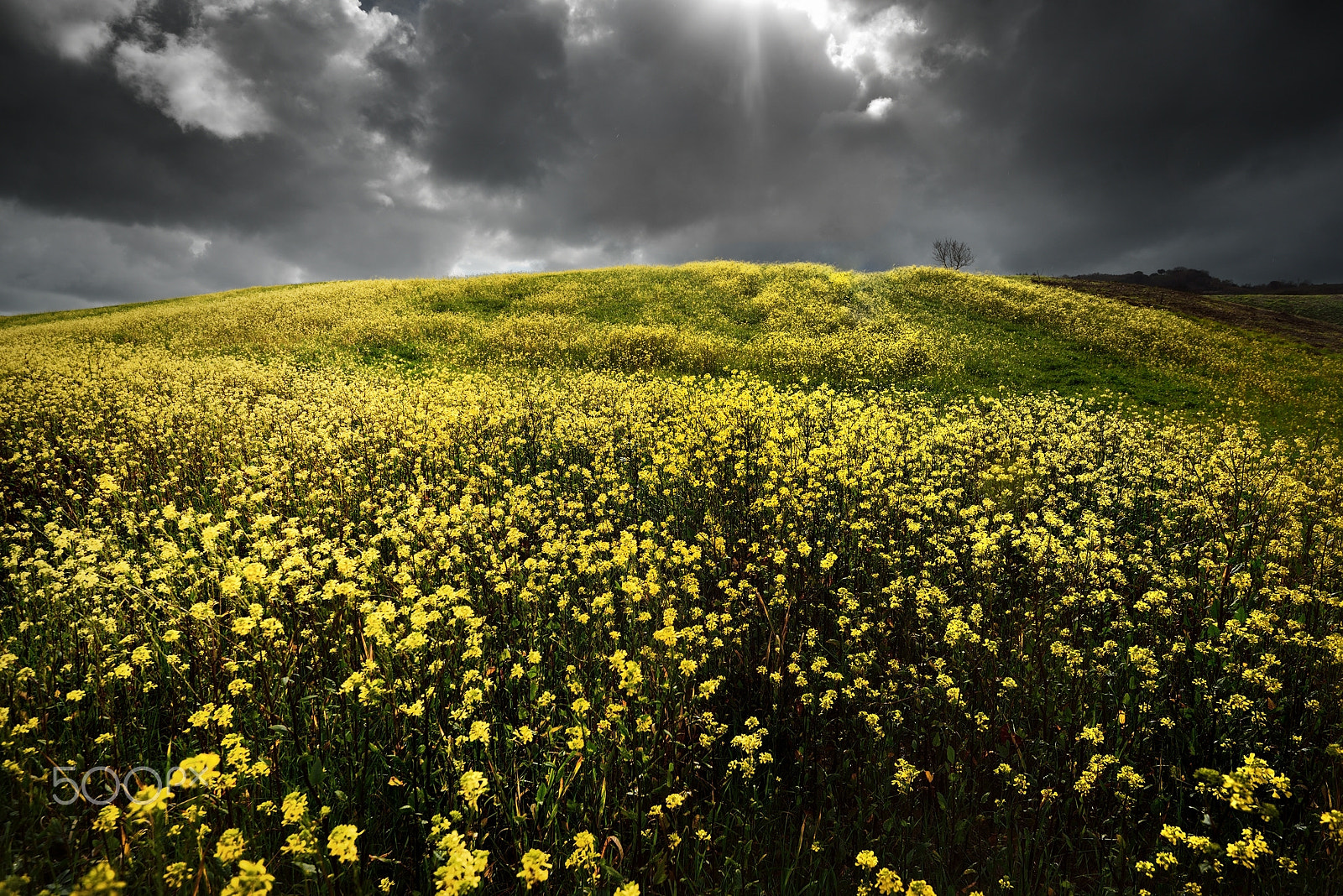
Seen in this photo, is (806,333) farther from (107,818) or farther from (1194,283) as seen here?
(1194,283)

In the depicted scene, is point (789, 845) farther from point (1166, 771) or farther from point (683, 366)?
point (683, 366)

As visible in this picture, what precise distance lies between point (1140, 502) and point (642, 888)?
382 inches

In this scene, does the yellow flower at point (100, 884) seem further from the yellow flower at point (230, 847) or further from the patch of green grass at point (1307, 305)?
the patch of green grass at point (1307, 305)

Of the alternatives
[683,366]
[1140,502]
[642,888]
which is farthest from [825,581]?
[683,366]

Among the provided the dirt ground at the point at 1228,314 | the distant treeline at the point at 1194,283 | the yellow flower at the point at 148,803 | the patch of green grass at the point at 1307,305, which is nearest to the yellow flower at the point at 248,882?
the yellow flower at the point at 148,803

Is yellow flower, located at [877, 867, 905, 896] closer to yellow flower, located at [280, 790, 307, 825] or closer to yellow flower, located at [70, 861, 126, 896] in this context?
yellow flower, located at [280, 790, 307, 825]

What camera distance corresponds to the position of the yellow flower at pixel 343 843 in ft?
7.34

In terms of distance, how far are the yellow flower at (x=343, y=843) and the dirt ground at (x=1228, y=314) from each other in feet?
134

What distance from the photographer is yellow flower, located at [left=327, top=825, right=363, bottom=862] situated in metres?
2.24

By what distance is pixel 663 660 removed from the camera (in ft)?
15.2

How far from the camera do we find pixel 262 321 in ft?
94.3

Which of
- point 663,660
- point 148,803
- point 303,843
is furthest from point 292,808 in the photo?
point 663,660

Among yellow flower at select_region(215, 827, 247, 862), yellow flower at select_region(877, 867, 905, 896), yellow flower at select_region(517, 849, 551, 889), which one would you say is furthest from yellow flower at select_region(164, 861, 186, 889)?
yellow flower at select_region(877, 867, 905, 896)

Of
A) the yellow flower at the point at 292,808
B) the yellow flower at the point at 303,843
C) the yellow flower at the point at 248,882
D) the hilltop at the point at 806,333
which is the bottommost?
the yellow flower at the point at 303,843
